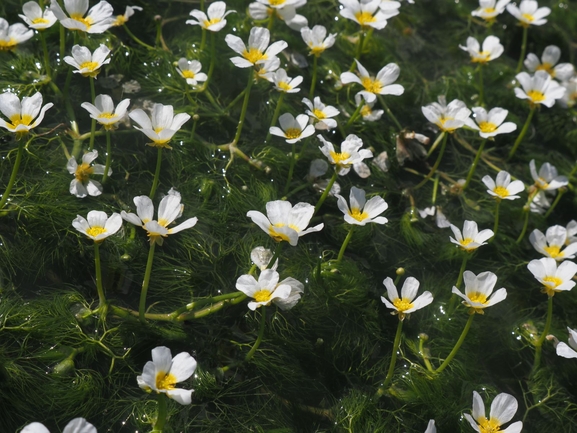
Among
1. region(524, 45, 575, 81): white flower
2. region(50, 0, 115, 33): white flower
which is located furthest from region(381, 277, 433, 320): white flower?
region(524, 45, 575, 81): white flower

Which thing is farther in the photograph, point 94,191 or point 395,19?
point 395,19

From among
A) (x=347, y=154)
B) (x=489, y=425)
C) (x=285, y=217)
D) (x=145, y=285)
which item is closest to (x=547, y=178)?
(x=347, y=154)

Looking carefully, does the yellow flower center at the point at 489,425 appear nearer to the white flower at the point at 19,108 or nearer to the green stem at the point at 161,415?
the green stem at the point at 161,415

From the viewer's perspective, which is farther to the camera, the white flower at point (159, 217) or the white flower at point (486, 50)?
the white flower at point (486, 50)

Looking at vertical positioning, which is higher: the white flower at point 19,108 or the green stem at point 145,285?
the white flower at point 19,108

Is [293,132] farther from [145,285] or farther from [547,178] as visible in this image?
[547,178]

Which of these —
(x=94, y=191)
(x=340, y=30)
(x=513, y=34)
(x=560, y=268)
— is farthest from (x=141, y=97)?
(x=513, y=34)

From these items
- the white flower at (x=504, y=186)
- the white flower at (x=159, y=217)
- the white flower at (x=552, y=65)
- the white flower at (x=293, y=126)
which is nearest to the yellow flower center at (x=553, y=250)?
the white flower at (x=504, y=186)

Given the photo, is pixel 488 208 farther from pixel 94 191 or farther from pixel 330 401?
pixel 94 191
